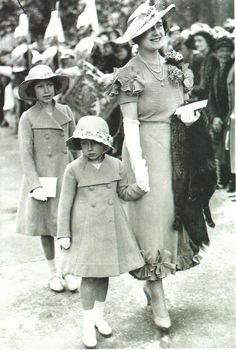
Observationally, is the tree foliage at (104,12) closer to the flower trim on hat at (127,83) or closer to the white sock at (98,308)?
the flower trim on hat at (127,83)

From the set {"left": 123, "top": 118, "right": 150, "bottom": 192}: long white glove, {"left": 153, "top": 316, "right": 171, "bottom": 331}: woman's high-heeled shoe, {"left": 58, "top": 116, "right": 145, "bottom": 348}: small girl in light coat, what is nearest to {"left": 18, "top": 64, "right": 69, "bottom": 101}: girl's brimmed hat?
{"left": 58, "top": 116, "right": 145, "bottom": 348}: small girl in light coat

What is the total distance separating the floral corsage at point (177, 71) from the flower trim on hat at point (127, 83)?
0.23m

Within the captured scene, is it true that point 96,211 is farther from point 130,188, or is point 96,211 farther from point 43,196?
point 43,196

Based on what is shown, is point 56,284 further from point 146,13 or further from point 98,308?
point 146,13

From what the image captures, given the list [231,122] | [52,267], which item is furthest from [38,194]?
[231,122]

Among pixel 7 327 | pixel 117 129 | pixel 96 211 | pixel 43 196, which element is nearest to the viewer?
pixel 96 211

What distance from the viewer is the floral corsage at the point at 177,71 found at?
3.39m

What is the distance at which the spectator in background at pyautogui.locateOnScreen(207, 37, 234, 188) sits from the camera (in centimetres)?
702

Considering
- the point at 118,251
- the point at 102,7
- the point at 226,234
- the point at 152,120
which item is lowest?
the point at 226,234

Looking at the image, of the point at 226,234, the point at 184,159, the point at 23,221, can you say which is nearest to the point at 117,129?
the point at 226,234

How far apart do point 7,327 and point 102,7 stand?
10.8 meters

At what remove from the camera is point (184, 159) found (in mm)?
3422

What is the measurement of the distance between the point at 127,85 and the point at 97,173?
563mm

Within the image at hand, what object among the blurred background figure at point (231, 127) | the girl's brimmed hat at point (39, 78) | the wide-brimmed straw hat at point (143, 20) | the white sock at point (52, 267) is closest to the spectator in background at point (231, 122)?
the blurred background figure at point (231, 127)
